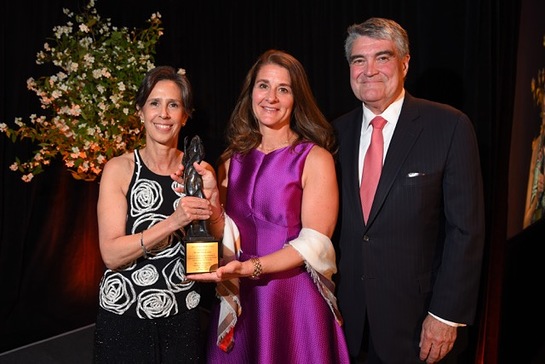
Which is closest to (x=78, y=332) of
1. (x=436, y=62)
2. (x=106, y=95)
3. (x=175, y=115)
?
(x=106, y=95)

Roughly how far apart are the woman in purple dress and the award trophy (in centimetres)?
15

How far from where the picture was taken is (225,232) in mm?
2031

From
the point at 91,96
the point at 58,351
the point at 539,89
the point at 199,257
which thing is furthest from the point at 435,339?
the point at 539,89

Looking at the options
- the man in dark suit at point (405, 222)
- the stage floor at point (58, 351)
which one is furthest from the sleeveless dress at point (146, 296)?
the stage floor at point (58, 351)

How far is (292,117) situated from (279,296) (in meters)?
0.80

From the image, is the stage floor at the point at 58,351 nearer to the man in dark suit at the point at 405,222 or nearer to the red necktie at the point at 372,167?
the man in dark suit at the point at 405,222

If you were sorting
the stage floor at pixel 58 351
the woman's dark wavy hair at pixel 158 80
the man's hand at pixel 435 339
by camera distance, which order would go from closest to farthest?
the man's hand at pixel 435 339
the woman's dark wavy hair at pixel 158 80
the stage floor at pixel 58 351

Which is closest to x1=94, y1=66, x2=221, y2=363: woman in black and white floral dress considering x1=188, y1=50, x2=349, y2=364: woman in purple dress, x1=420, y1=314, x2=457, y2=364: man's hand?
x1=188, y1=50, x2=349, y2=364: woman in purple dress

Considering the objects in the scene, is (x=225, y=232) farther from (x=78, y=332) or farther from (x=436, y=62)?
(x=78, y=332)

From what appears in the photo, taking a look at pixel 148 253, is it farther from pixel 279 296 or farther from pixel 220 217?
pixel 279 296

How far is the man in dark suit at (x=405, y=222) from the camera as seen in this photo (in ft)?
6.16

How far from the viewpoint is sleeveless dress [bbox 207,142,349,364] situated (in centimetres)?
200

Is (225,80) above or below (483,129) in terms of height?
above

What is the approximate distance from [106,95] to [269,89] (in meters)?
1.24
